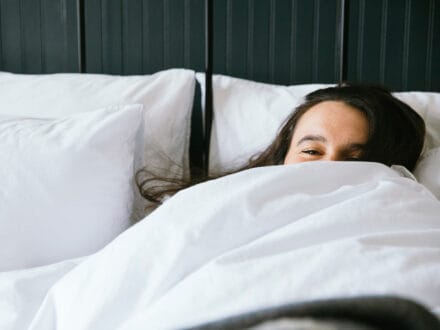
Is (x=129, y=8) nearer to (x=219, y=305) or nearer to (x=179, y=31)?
(x=179, y=31)

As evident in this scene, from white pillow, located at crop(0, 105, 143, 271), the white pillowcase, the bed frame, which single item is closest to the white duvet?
white pillow, located at crop(0, 105, 143, 271)

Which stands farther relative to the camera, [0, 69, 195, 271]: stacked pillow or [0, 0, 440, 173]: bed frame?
[0, 0, 440, 173]: bed frame

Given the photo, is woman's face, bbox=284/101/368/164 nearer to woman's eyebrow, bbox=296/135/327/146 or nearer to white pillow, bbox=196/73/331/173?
woman's eyebrow, bbox=296/135/327/146

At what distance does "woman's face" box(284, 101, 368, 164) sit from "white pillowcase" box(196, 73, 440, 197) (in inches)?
4.7

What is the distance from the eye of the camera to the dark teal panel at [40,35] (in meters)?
1.46

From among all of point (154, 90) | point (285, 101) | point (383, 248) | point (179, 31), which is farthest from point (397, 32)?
point (383, 248)

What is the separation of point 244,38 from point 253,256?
98cm

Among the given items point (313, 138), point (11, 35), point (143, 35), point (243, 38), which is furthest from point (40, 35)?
point (313, 138)

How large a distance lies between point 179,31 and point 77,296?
3.25 feet

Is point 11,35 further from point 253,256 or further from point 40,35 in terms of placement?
point 253,256

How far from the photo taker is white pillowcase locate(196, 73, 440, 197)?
39.3 inches

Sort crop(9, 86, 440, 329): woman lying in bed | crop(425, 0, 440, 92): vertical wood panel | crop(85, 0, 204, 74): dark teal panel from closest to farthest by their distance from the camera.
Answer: crop(9, 86, 440, 329): woman lying in bed
crop(425, 0, 440, 92): vertical wood panel
crop(85, 0, 204, 74): dark teal panel

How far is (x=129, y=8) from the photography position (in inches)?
55.7

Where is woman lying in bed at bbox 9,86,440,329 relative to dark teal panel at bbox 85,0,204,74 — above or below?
below
